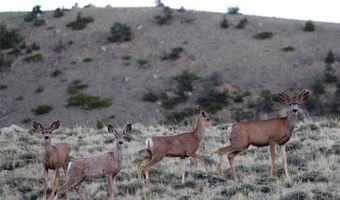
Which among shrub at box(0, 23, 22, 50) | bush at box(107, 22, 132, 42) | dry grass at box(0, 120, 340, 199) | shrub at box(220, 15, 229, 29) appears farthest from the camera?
shrub at box(220, 15, 229, 29)

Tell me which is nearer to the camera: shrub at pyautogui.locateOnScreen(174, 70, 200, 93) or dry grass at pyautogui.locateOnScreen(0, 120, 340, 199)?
dry grass at pyautogui.locateOnScreen(0, 120, 340, 199)

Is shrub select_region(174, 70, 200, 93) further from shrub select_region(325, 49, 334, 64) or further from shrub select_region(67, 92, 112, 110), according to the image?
shrub select_region(325, 49, 334, 64)

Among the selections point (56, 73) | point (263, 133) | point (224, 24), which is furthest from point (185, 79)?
point (263, 133)

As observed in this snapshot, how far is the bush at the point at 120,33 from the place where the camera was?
6347cm

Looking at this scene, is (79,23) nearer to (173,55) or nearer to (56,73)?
(56,73)

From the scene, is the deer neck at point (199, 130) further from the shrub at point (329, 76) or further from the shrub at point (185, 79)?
the shrub at point (329, 76)

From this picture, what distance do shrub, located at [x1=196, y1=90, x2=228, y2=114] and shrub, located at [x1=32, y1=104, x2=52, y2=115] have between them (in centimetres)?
1155

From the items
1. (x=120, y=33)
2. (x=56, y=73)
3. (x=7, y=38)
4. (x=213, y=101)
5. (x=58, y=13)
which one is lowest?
(x=213, y=101)

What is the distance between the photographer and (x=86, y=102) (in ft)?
163

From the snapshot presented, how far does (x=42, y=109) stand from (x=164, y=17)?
24.0m

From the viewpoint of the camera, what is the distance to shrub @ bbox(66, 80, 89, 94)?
172 ft

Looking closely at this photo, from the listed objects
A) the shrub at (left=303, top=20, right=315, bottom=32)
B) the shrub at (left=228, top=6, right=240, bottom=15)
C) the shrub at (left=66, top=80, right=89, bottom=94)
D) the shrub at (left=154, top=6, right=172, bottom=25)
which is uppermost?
the shrub at (left=228, top=6, right=240, bottom=15)

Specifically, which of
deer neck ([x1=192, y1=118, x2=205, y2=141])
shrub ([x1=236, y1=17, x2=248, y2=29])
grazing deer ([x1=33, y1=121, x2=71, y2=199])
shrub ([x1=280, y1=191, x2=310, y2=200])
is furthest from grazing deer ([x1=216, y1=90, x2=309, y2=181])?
shrub ([x1=236, y1=17, x2=248, y2=29])

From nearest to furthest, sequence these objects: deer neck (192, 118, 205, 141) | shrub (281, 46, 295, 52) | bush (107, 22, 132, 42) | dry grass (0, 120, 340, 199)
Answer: dry grass (0, 120, 340, 199)
deer neck (192, 118, 205, 141)
shrub (281, 46, 295, 52)
bush (107, 22, 132, 42)
